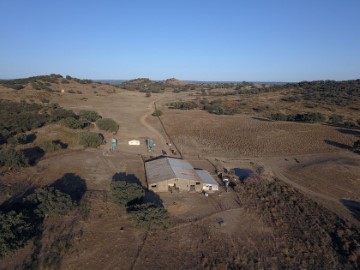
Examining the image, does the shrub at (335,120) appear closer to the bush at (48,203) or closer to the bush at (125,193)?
the bush at (125,193)

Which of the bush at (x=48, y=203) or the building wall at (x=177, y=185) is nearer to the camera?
the bush at (x=48, y=203)

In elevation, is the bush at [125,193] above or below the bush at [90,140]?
above

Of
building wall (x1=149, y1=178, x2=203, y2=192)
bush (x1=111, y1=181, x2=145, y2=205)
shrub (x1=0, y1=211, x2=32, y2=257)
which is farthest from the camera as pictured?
building wall (x1=149, y1=178, x2=203, y2=192)

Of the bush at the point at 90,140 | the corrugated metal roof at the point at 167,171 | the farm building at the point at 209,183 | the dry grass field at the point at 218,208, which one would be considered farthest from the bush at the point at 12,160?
the farm building at the point at 209,183

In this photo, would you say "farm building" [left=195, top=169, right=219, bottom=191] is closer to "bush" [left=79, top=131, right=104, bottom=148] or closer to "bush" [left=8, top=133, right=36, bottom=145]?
"bush" [left=79, top=131, right=104, bottom=148]

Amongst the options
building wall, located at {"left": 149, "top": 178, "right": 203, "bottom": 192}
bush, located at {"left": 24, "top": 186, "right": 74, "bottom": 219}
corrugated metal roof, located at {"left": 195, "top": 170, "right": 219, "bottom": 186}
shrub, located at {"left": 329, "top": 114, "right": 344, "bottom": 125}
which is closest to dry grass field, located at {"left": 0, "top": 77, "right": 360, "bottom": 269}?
bush, located at {"left": 24, "top": 186, "right": 74, "bottom": 219}

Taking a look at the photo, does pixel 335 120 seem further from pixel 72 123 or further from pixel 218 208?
pixel 72 123

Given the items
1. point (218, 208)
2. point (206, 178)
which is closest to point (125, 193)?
point (218, 208)
